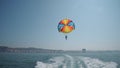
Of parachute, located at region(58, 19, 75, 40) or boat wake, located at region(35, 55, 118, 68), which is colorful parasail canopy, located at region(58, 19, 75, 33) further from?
boat wake, located at region(35, 55, 118, 68)

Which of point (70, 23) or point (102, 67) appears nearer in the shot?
point (70, 23)

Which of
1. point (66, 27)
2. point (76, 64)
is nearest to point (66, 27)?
point (66, 27)

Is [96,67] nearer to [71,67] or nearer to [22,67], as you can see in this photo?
[71,67]

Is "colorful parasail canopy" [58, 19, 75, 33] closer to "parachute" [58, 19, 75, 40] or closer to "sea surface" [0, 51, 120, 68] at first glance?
"parachute" [58, 19, 75, 40]

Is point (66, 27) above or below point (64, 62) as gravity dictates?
above

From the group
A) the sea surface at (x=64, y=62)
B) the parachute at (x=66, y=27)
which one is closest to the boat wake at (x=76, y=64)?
the sea surface at (x=64, y=62)

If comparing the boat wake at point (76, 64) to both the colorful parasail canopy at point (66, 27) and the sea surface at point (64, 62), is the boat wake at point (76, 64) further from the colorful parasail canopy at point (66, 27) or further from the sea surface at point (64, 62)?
the colorful parasail canopy at point (66, 27)

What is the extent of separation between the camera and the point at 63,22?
39.4 ft

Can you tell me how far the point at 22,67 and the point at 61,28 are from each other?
1621 centimetres

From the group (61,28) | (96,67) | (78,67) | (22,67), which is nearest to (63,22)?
(61,28)

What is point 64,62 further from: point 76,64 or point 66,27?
point 66,27

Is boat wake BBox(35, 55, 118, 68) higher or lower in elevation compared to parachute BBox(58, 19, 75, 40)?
lower

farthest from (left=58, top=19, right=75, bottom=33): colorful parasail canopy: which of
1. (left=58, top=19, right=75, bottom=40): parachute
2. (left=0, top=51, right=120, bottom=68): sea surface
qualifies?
(left=0, top=51, right=120, bottom=68): sea surface

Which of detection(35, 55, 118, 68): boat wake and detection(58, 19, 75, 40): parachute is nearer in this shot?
detection(58, 19, 75, 40): parachute
